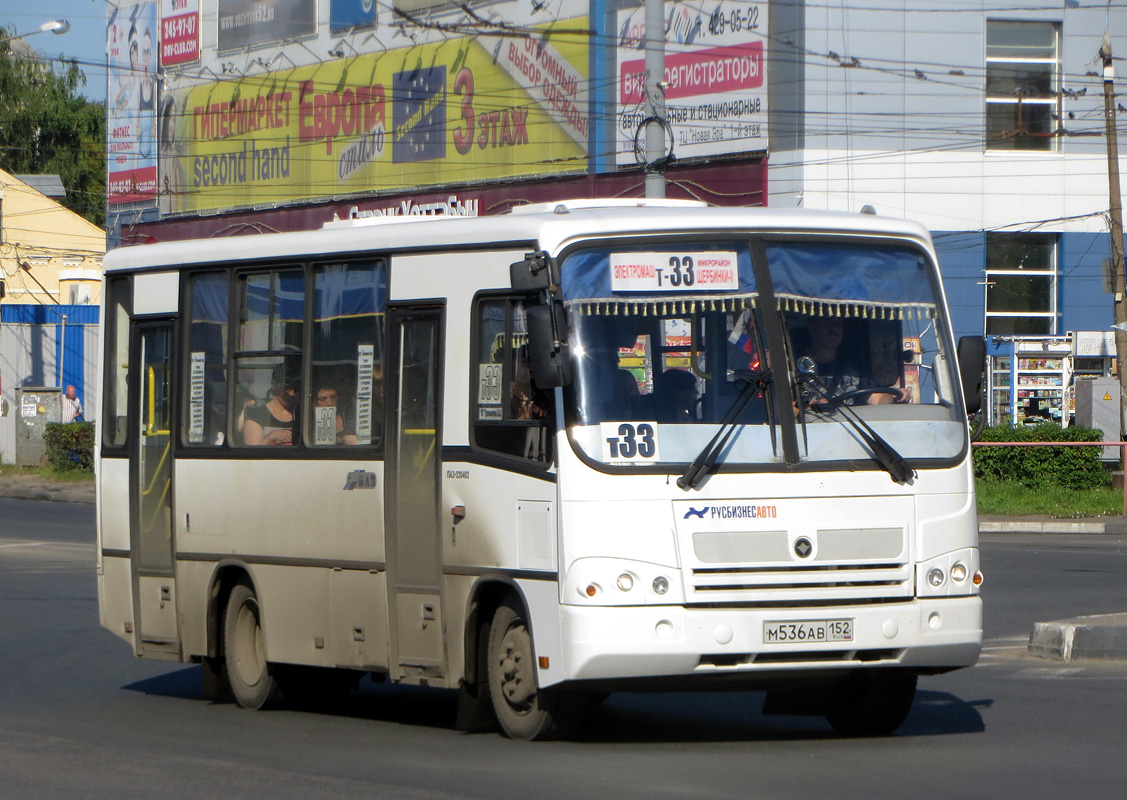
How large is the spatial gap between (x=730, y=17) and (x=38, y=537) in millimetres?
A: 18492

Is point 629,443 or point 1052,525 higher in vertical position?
point 629,443

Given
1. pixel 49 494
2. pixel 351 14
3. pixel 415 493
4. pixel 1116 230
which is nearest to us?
pixel 415 493

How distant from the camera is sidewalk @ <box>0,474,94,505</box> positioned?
113 ft


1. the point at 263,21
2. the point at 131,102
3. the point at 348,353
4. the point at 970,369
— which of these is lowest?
the point at 970,369

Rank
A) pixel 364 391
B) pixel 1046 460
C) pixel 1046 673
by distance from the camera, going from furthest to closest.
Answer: pixel 1046 460, pixel 1046 673, pixel 364 391

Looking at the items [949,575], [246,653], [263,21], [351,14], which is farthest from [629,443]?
[263,21]

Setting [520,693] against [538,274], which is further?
[520,693]

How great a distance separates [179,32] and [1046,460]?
116 feet

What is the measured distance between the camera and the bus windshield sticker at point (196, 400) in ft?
35.3

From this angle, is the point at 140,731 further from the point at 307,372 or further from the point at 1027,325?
the point at 1027,325

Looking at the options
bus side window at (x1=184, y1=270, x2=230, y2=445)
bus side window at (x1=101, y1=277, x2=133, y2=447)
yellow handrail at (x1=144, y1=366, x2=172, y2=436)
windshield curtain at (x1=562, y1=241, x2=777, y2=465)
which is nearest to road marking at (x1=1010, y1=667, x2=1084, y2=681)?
windshield curtain at (x1=562, y1=241, x2=777, y2=465)

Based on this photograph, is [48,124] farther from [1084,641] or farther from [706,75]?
[1084,641]

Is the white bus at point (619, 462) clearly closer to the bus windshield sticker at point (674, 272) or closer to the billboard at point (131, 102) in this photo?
the bus windshield sticker at point (674, 272)

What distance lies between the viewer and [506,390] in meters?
8.58
